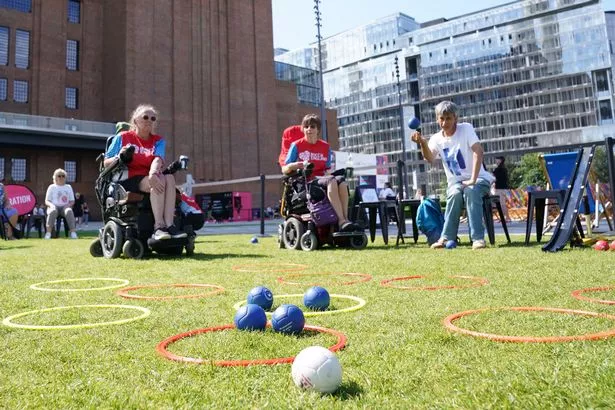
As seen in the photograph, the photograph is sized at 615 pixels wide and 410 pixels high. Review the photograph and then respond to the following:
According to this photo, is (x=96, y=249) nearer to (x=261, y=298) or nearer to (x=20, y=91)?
(x=261, y=298)

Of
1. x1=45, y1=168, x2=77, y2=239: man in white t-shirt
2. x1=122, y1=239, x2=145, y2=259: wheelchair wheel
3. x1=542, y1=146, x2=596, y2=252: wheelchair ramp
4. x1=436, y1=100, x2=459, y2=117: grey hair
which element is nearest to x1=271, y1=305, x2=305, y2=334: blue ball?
x1=542, y1=146, x2=596, y2=252: wheelchair ramp

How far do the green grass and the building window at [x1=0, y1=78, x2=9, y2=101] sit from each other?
139ft

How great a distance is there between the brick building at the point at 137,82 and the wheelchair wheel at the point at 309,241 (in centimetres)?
3408

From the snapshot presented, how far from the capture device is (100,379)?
1.65 m

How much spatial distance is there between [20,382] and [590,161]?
6472mm

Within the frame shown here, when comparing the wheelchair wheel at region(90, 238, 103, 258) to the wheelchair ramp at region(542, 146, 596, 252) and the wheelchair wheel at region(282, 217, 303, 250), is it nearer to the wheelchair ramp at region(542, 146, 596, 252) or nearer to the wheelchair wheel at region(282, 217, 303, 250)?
the wheelchair wheel at region(282, 217, 303, 250)

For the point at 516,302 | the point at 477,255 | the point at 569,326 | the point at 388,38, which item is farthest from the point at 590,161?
the point at 388,38

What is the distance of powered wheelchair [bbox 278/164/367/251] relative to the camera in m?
7.00

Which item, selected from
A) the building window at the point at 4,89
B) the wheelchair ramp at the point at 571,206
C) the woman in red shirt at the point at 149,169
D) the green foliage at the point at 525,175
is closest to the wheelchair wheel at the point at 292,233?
the woman in red shirt at the point at 149,169

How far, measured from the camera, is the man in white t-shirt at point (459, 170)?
657 centimetres

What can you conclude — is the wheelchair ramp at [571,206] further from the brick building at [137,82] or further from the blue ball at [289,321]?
the brick building at [137,82]

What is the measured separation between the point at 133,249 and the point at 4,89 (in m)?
40.5

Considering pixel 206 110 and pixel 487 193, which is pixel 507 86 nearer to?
pixel 206 110

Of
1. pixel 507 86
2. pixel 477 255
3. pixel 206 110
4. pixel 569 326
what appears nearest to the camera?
pixel 569 326
